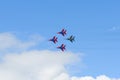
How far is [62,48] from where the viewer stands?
142 meters

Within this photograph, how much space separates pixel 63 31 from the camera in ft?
471

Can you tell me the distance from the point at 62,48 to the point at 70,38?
682cm

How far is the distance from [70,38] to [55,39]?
917 centimetres

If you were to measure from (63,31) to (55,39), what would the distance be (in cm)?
621

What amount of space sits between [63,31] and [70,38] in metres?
6.03

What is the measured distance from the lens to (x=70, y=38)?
140375 millimetres

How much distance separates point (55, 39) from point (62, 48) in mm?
6819

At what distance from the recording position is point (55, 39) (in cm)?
14512

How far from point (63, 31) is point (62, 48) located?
910 cm
